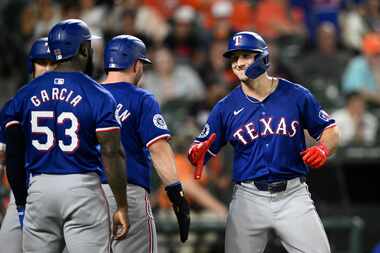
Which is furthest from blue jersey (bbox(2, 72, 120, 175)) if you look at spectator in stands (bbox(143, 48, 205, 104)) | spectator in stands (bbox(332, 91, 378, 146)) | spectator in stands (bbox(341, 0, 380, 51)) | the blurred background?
spectator in stands (bbox(341, 0, 380, 51))

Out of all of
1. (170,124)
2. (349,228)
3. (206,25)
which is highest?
(206,25)

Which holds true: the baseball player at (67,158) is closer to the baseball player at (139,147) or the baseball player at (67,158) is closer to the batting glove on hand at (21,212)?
the batting glove on hand at (21,212)

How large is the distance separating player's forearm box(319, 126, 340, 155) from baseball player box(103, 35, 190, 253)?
3.53ft

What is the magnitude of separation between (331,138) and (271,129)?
42 centimetres

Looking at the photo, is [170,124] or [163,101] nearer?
[170,124]

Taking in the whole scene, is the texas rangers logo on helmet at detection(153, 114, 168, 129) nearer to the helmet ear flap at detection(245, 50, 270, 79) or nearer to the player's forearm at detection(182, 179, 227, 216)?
the helmet ear flap at detection(245, 50, 270, 79)

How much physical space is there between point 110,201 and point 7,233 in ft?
2.47

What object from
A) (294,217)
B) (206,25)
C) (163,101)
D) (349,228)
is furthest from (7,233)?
(206,25)

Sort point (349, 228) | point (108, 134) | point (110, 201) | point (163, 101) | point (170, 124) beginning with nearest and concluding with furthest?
1. point (108, 134)
2. point (110, 201)
3. point (349, 228)
4. point (170, 124)
5. point (163, 101)

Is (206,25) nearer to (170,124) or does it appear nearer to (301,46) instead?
(301,46)

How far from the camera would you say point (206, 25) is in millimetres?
14875

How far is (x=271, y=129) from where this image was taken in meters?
7.11

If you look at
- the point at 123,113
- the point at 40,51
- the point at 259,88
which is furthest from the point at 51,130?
the point at 259,88

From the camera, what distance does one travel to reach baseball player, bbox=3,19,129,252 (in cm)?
→ 605
